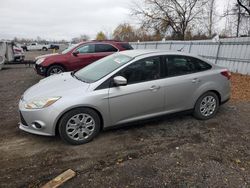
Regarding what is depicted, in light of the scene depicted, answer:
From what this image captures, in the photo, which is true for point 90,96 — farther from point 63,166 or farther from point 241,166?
point 241,166

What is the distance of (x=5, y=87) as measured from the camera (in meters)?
9.02

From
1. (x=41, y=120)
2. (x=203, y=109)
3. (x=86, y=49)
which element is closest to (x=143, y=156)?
(x=41, y=120)

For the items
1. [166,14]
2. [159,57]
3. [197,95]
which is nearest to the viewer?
[159,57]

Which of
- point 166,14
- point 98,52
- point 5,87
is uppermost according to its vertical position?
point 166,14

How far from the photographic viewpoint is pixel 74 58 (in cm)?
968

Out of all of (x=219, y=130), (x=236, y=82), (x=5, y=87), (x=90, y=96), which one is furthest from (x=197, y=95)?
(x=5, y=87)

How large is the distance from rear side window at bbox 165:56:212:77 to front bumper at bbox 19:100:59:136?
2.30 meters

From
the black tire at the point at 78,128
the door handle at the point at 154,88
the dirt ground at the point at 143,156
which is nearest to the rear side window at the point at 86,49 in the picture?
the dirt ground at the point at 143,156

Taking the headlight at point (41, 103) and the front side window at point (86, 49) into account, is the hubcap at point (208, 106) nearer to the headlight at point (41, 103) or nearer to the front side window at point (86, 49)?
the headlight at point (41, 103)

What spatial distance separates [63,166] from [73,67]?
6.65m

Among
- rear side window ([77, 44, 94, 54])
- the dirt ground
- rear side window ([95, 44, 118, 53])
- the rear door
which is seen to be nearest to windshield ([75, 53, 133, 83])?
the dirt ground

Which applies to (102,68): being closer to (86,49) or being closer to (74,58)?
(74,58)

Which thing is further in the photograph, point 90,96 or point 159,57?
point 159,57

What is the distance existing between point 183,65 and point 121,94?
61.0 inches
